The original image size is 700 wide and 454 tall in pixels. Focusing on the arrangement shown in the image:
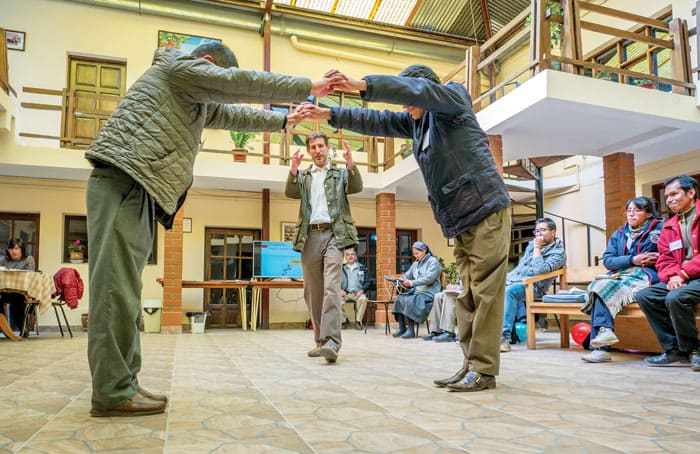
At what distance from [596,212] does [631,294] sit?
5522mm

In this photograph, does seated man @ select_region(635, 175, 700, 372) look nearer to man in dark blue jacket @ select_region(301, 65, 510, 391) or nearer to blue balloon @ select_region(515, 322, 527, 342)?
man in dark blue jacket @ select_region(301, 65, 510, 391)

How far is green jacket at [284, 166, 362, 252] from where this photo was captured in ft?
12.6

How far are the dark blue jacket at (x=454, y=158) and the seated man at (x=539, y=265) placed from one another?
296cm

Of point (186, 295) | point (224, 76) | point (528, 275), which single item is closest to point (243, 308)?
point (186, 295)

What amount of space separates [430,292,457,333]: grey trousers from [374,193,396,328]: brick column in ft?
7.51

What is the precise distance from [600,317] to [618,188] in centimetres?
364

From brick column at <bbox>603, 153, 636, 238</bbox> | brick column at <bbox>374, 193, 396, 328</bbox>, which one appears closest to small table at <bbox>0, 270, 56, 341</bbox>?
brick column at <bbox>374, 193, 396, 328</bbox>

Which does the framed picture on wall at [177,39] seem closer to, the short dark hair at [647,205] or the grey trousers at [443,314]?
the grey trousers at [443,314]

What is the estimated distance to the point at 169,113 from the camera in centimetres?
200

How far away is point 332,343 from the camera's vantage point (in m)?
3.64

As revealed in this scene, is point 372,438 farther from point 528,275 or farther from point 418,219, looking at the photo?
point 418,219

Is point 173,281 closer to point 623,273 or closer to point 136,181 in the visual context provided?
point 623,273

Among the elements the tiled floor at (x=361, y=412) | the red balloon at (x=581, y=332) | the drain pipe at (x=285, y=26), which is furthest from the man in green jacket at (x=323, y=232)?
the drain pipe at (x=285, y=26)

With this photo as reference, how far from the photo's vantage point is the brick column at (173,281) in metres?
8.31
